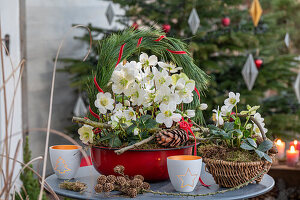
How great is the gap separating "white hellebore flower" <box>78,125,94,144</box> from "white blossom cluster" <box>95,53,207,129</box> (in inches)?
1.9

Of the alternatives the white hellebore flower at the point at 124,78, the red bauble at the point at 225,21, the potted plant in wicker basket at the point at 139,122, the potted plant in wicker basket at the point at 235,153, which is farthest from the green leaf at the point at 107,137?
the red bauble at the point at 225,21

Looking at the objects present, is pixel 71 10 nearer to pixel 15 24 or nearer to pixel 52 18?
pixel 52 18

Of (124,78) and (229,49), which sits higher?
(229,49)

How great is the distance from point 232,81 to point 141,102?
1.97 m

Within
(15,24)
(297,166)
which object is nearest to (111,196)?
(297,166)

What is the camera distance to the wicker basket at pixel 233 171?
845mm

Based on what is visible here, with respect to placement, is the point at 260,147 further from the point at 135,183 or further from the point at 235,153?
the point at 135,183

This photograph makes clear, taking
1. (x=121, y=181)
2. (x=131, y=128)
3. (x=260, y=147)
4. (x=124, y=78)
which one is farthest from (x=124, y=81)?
(x=260, y=147)

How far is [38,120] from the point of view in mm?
2783

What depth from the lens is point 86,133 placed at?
2.96 feet

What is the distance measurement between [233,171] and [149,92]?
0.26 meters

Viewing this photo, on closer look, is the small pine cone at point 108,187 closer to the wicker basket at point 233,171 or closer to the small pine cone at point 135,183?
the small pine cone at point 135,183

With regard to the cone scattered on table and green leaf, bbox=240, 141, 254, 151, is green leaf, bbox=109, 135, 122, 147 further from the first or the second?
green leaf, bbox=240, 141, 254, 151

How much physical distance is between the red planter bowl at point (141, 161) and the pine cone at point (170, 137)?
0.05 ft
